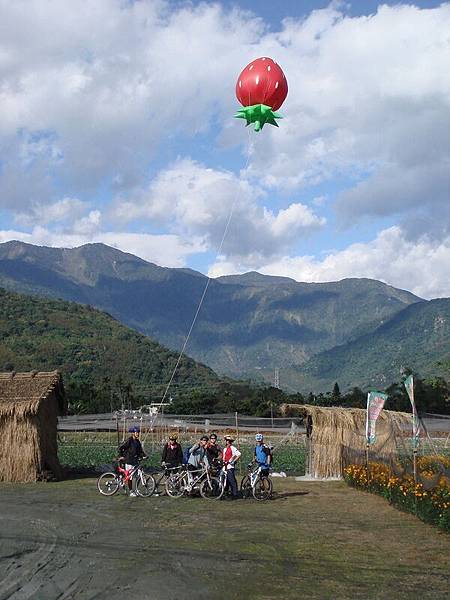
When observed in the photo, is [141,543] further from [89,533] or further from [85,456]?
[85,456]

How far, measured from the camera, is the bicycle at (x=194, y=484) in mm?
17219

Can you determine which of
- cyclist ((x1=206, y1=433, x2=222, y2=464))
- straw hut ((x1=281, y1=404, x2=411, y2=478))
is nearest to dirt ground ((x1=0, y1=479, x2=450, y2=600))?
cyclist ((x1=206, y1=433, x2=222, y2=464))

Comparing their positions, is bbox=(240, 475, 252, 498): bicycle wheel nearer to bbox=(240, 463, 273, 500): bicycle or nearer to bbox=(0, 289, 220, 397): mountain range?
bbox=(240, 463, 273, 500): bicycle

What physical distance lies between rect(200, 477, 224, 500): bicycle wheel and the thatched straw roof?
19.2 feet

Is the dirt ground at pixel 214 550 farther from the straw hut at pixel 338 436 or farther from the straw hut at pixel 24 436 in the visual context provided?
the straw hut at pixel 338 436

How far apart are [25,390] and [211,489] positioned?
23.0ft

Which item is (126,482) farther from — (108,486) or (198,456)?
(198,456)

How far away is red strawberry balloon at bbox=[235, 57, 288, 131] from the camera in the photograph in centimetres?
1684

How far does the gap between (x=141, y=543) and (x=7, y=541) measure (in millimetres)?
2198

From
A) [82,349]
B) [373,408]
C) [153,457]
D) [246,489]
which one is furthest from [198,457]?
[82,349]

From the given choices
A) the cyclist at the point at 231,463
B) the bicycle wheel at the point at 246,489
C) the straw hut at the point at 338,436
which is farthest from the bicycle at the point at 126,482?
the straw hut at the point at 338,436

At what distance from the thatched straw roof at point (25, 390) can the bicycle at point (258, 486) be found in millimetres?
6775

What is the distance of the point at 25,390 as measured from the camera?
68.1 ft

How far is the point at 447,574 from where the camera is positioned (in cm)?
923
